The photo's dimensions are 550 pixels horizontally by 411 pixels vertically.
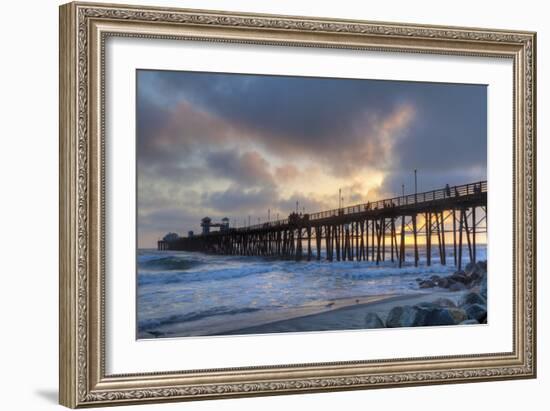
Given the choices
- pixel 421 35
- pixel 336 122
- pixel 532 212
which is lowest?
pixel 532 212

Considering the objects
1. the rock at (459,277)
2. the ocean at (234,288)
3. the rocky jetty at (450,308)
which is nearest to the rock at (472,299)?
the rocky jetty at (450,308)

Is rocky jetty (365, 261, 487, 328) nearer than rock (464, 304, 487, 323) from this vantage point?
Yes

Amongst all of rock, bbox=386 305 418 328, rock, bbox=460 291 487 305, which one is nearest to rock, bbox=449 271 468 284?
rock, bbox=460 291 487 305

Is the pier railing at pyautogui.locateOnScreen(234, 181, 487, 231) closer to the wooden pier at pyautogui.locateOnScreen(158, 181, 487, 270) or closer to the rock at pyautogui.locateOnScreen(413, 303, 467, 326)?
the wooden pier at pyautogui.locateOnScreen(158, 181, 487, 270)

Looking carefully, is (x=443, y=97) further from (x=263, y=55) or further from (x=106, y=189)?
(x=106, y=189)

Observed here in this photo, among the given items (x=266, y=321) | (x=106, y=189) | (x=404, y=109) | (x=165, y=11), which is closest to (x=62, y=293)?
(x=106, y=189)

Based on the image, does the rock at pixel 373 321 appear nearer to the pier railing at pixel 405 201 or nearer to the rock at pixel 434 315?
the rock at pixel 434 315
